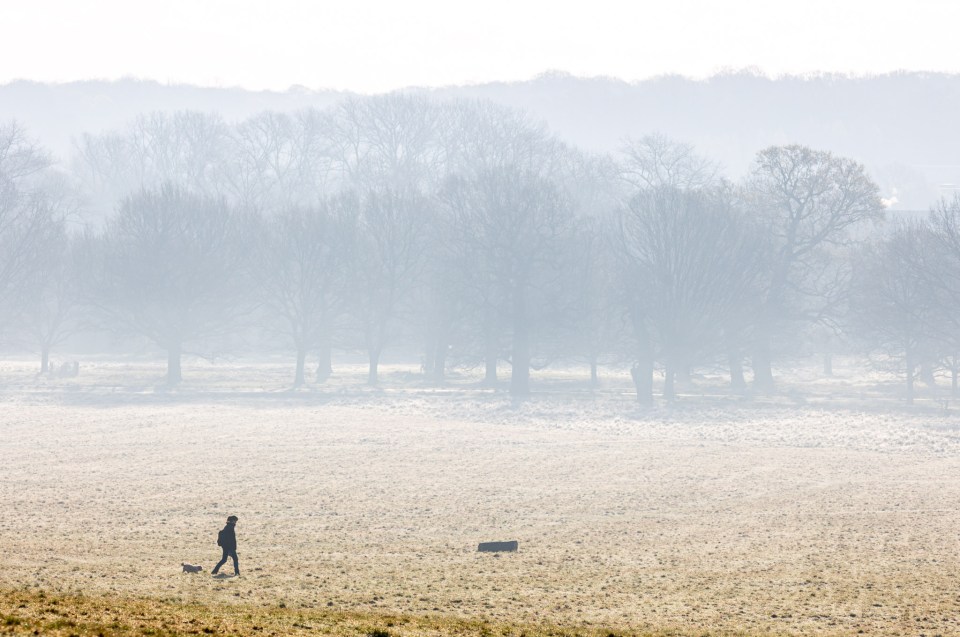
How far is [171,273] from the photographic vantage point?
77.5 meters

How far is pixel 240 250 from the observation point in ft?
268

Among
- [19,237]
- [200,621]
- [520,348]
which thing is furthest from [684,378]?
[200,621]

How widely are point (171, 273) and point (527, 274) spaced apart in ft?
85.2

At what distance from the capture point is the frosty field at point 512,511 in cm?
2231

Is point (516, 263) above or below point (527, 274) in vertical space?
above

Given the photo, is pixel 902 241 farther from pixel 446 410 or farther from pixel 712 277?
pixel 446 410

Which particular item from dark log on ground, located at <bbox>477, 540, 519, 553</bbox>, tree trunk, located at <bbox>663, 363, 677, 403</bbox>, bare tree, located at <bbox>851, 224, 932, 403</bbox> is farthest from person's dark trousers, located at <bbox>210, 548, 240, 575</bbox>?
bare tree, located at <bbox>851, 224, 932, 403</bbox>

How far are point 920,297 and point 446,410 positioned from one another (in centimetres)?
3090

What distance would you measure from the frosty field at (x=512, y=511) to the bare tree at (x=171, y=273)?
15738 mm

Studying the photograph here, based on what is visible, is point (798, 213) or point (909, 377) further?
point (798, 213)

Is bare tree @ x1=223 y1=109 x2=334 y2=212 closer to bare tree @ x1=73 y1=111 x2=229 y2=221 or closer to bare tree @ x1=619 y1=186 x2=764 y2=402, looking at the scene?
bare tree @ x1=73 y1=111 x2=229 y2=221

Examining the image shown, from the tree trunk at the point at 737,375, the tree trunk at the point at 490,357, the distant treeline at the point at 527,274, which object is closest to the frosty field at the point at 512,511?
the distant treeline at the point at 527,274

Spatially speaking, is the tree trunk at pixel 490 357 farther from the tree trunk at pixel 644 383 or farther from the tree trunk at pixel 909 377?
the tree trunk at pixel 909 377

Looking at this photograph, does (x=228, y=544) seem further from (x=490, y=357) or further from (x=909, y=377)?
(x=909, y=377)
